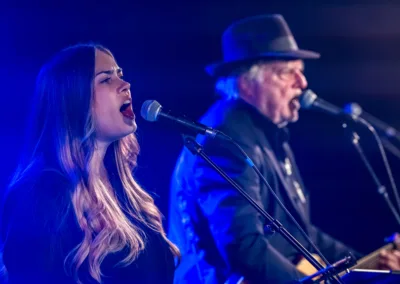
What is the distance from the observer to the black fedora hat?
351 centimetres

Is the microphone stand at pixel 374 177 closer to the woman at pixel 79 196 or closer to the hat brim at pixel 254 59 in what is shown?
the hat brim at pixel 254 59

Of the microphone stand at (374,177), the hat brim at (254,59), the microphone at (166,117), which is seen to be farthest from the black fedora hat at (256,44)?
the microphone at (166,117)

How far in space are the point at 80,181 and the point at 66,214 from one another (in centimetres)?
16

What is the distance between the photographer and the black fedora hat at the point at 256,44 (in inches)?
138

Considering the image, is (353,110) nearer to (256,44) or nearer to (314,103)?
(314,103)

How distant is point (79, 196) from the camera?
2.21 m

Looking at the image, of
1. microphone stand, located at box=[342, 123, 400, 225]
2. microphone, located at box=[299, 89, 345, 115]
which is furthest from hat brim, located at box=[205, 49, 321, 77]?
microphone stand, located at box=[342, 123, 400, 225]

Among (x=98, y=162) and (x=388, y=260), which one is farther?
(x=388, y=260)

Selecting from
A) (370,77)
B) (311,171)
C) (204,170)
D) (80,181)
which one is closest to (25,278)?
(80,181)

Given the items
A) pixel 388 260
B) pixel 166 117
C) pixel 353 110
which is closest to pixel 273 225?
pixel 166 117

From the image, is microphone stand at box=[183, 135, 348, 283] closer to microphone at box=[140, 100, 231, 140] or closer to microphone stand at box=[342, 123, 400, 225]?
microphone at box=[140, 100, 231, 140]

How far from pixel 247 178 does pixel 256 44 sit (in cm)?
94

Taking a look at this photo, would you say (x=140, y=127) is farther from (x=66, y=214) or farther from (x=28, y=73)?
(x=66, y=214)

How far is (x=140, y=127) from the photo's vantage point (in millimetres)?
3881
